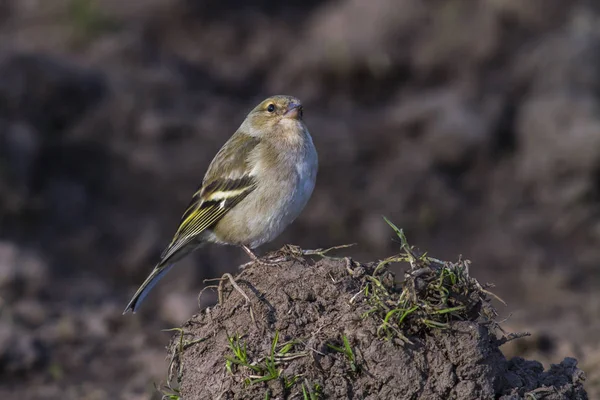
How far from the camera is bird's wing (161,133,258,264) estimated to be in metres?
6.50

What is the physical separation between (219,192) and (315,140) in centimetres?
589

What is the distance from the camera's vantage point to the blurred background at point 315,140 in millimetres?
9539

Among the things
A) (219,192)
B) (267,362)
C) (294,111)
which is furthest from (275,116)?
(267,362)

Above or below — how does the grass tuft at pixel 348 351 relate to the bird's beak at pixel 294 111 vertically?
below

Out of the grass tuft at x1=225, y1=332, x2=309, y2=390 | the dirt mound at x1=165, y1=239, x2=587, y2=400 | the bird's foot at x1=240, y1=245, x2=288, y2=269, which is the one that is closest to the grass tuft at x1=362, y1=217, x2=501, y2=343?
the dirt mound at x1=165, y1=239, x2=587, y2=400

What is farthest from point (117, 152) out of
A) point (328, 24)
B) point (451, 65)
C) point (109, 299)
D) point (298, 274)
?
point (298, 274)

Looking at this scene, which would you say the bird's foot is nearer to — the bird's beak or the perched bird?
the perched bird

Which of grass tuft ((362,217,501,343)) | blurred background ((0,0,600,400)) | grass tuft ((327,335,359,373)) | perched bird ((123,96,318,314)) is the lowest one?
grass tuft ((327,335,359,373))

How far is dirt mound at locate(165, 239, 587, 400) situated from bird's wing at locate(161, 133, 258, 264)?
62.5 inches

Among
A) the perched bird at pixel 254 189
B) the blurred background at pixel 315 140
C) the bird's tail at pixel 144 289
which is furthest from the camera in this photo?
the blurred background at pixel 315 140

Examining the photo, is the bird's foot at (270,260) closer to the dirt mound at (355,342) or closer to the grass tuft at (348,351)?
the dirt mound at (355,342)

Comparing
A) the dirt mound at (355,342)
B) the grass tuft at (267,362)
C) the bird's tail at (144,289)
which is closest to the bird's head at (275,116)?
the bird's tail at (144,289)

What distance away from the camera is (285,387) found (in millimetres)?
4484

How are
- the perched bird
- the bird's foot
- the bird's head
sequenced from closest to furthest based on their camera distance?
the bird's foot → the perched bird → the bird's head
